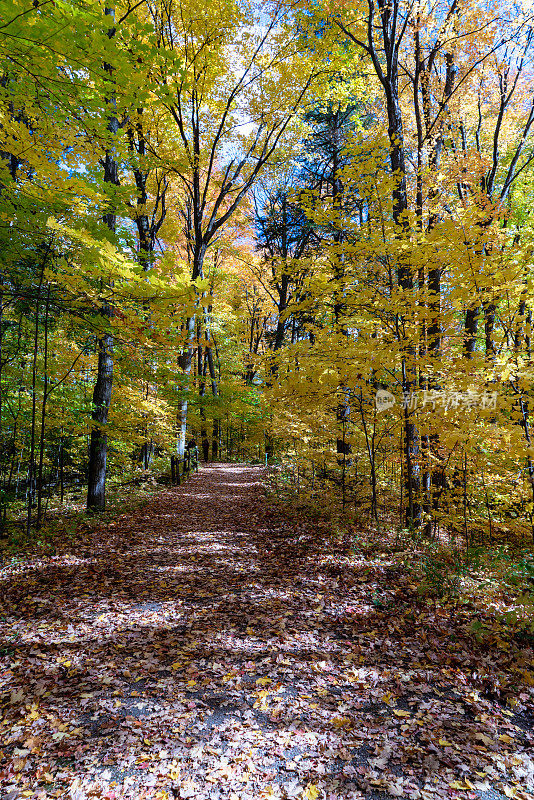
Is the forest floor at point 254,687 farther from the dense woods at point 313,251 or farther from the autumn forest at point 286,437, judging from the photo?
the dense woods at point 313,251

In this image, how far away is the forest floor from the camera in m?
2.31

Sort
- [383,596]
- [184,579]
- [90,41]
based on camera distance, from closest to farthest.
Result: [90,41], [383,596], [184,579]

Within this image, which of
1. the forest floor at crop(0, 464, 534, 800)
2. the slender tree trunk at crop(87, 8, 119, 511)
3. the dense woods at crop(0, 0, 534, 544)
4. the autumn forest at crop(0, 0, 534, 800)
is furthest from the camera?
the slender tree trunk at crop(87, 8, 119, 511)

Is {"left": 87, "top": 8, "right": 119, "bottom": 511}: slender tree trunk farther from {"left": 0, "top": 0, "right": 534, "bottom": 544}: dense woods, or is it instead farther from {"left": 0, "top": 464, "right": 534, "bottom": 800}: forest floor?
{"left": 0, "top": 464, "right": 534, "bottom": 800}: forest floor

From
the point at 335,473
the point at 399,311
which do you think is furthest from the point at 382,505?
the point at 399,311

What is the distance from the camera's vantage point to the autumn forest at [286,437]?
8.69 ft

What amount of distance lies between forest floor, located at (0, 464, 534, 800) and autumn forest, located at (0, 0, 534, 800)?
2 cm

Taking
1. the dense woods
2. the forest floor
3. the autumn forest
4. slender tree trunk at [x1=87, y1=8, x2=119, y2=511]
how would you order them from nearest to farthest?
the forest floor → the autumn forest → the dense woods → slender tree trunk at [x1=87, y1=8, x2=119, y2=511]

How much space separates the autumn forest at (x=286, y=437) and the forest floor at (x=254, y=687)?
0.07ft

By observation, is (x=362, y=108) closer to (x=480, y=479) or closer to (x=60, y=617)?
(x=480, y=479)

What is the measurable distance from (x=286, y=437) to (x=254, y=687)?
22.1ft

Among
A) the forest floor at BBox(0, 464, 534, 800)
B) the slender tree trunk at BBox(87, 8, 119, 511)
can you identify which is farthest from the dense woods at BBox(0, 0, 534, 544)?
the forest floor at BBox(0, 464, 534, 800)

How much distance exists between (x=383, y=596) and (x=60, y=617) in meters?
3.74

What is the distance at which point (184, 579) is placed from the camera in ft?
17.5
